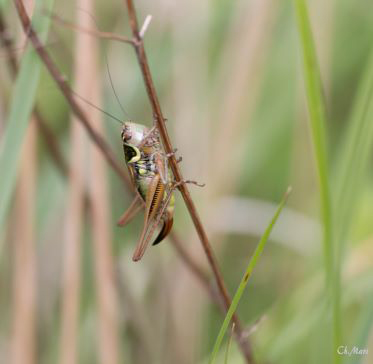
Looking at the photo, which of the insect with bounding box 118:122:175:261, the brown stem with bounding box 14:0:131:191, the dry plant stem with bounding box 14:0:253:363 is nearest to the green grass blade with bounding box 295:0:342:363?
the dry plant stem with bounding box 14:0:253:363

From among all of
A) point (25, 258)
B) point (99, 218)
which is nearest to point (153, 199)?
point (99, 218)

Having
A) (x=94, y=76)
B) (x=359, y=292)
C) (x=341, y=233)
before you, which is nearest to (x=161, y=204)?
(x=341, y=233)

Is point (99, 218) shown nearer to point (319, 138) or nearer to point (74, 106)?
point (74, 106)

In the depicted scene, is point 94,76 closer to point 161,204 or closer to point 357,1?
point 161,204

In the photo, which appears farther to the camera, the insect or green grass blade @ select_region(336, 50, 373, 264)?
the insect

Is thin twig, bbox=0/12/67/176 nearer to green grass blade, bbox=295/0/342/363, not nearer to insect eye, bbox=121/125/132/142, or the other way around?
insect eye, bbox=121/125/132/142

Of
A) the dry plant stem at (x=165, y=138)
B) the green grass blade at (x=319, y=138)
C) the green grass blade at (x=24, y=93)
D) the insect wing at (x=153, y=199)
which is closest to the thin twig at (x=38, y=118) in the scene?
the green grass blade at (x=24, y=93)
